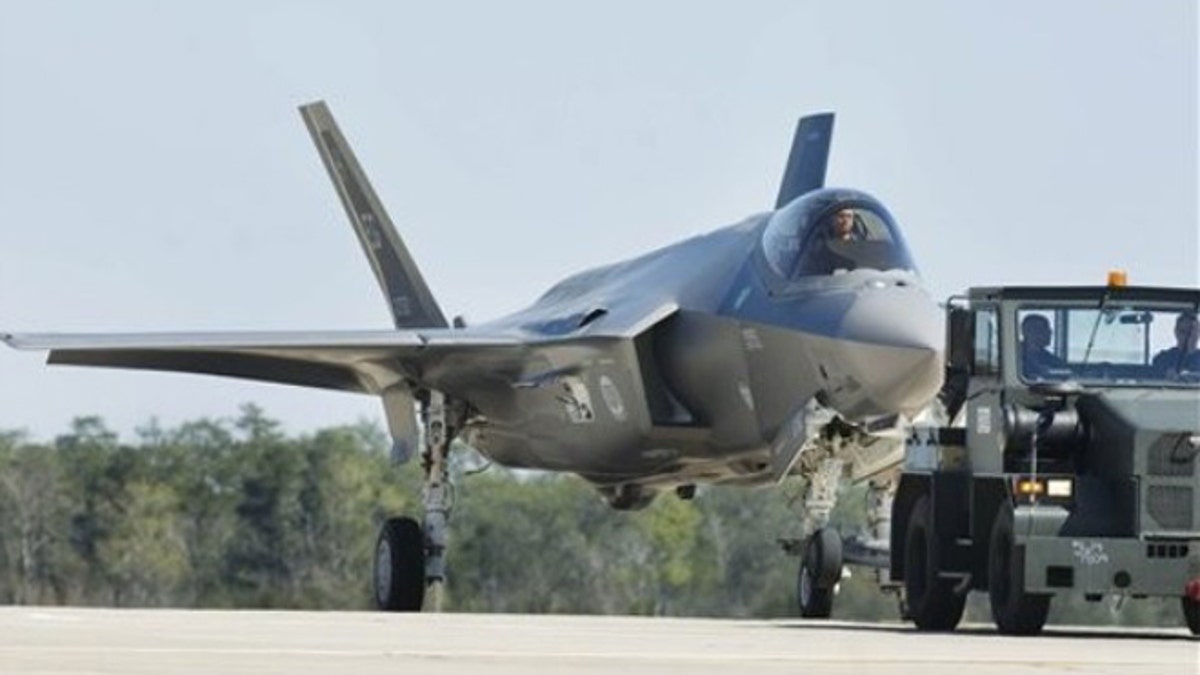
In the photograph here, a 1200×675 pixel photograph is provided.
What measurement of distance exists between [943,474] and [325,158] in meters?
15.8

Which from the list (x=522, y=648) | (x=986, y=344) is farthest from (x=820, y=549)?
(x=522, y=648)

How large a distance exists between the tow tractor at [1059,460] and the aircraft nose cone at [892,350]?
302cm

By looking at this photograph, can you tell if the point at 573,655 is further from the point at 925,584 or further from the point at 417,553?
the point at 417,553

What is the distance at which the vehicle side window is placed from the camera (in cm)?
1894

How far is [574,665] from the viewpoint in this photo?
13695 millimetres

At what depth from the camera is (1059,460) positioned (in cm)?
1886

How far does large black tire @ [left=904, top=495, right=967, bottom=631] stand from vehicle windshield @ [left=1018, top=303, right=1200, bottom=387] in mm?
1049

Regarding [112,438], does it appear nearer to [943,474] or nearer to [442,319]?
[442,319]

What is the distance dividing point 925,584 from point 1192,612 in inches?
62.2

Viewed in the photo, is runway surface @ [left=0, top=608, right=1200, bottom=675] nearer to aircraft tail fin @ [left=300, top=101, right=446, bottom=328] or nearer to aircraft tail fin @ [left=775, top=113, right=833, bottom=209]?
aircraft tail fin @ [left=775, top=113, right=833, bottom=209]

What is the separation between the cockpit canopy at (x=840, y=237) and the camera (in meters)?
24.1

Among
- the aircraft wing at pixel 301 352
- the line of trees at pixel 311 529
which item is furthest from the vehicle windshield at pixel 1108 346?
the line of trees at pixel 311 529

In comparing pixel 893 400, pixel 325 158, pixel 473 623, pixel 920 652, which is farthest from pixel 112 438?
pixel 920 652

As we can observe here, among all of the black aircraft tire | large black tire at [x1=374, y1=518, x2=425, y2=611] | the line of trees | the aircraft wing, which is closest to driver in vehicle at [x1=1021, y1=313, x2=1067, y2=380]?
the black aircraft tire
